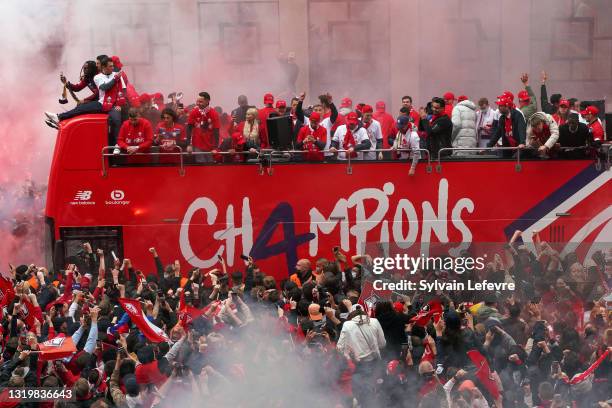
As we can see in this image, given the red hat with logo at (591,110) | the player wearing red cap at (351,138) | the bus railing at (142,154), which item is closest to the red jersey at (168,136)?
the bus railing at (142,154)

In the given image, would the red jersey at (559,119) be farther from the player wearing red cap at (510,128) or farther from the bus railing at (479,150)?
the bus railing at (479,150)

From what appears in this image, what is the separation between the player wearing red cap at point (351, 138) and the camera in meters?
14.4

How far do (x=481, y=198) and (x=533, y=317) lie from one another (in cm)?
369

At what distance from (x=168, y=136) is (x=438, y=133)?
2766 millimetres

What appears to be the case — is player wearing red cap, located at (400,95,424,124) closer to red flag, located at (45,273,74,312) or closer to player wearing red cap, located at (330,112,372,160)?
player wearing red cap, located at (330,112,372,160)

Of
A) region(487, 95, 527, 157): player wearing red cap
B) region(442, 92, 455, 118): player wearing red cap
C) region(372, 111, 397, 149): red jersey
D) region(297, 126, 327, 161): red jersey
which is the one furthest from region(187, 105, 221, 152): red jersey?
region(487, 95, 527, 157): player wearing red cap

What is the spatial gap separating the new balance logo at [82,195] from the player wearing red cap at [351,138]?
8.30 ft

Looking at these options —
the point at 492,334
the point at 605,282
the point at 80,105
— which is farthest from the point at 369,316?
Result: the point at 80,105

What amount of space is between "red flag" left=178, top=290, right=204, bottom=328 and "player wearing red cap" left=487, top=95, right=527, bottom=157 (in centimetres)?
374

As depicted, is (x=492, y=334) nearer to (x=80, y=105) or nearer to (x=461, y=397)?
(x=461, y=397)

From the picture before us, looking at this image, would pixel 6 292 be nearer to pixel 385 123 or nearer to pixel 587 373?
pixel 385 123

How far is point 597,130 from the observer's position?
14461 mm

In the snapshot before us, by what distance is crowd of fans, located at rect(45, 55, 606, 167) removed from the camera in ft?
46.3

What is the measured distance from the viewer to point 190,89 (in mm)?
20000
